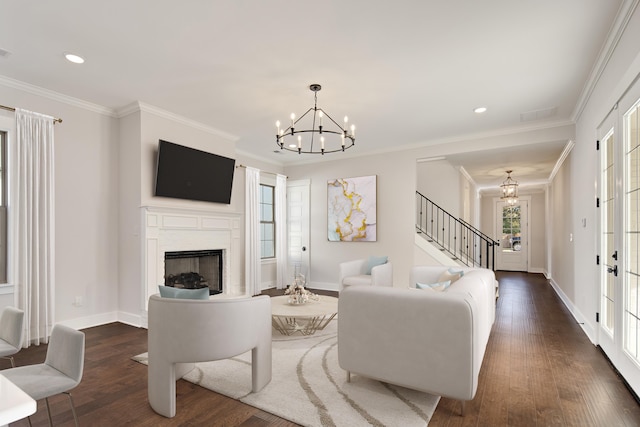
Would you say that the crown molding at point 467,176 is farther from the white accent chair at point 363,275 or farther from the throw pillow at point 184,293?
the throw pillow at point 184,293

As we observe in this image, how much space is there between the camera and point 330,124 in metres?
5.12

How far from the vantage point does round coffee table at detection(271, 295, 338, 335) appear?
3645mm

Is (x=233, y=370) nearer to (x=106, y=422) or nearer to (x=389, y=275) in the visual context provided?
(x=106, y=422)

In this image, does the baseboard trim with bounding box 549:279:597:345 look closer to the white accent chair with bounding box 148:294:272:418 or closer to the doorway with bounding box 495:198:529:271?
the white accent chair with bounding box 148:294:272:418

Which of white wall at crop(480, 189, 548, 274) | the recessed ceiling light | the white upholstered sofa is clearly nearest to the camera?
the white upholstered sofa

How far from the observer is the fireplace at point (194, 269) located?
16.6 ft

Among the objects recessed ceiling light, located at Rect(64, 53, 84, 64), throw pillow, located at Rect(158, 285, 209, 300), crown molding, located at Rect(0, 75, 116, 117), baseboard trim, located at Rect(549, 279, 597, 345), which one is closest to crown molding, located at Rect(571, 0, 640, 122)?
baseboard trim, located at Rect(549, 279, 597, 345)

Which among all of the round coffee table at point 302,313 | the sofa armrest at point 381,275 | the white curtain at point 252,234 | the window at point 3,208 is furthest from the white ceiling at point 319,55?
the round coffee table at point 302,313

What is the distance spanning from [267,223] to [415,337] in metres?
5.48

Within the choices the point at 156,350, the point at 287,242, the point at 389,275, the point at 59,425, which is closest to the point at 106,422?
the point at 59,425

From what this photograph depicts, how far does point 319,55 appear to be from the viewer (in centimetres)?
319

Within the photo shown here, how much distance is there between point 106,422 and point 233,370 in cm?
100

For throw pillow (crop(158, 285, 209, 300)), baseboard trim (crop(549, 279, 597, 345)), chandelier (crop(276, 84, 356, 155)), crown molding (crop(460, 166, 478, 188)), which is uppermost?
chandelier (crop(276, 84, 356, 155))

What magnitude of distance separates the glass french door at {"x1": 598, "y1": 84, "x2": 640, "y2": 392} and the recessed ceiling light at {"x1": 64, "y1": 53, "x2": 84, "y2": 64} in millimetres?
4763
